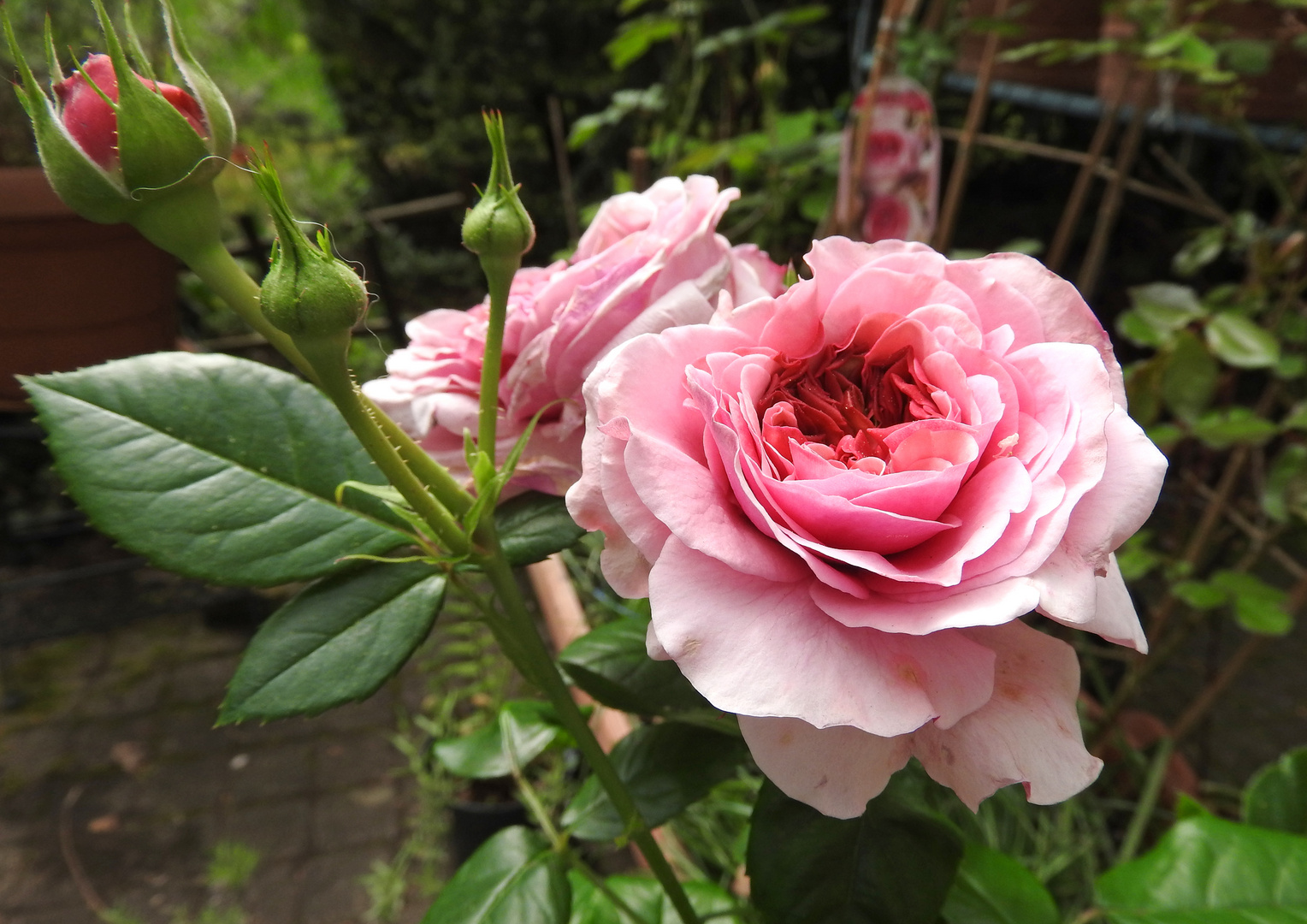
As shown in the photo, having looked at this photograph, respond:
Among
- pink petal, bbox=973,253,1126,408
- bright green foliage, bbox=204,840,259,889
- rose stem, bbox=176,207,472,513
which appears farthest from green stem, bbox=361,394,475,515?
bright green foliage, bbox=204,840,259,889

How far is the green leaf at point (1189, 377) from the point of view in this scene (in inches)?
32.3

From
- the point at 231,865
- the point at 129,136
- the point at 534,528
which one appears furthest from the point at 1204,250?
the point at 231,865

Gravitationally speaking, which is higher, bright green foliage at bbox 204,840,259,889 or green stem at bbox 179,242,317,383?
green stem at bbox 179,242,317,383

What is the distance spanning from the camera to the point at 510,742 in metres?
0.60

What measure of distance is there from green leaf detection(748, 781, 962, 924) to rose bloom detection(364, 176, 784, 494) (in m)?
0.17

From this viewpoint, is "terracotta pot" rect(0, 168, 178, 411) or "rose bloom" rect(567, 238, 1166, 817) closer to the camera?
"rose bloom" rect(567, 238, 1166, 817)

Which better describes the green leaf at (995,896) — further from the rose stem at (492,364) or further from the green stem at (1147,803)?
the green stem at (1147,803)

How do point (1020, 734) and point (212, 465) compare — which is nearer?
point (1020, 734)

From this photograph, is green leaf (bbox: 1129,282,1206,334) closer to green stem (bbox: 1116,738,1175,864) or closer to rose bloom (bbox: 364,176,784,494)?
green stem (bbox: 1116,738,1175,864)

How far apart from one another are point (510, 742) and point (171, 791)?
123cm

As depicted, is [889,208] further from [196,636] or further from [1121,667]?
[196,636]

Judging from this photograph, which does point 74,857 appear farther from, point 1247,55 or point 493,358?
point 1247,55

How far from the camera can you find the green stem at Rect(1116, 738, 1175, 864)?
94cm

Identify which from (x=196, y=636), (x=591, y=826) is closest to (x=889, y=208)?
(x=591, y=826)
